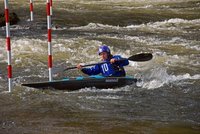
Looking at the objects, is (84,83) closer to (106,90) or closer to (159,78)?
(106,90)

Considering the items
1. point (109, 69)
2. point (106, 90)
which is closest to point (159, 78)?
point (109, 69)

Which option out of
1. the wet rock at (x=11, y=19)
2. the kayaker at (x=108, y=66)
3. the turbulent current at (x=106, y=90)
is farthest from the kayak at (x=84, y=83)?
the wet rock at (x=11, y=19)

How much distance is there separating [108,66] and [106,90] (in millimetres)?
485

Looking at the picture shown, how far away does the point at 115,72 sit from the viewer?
326 inches

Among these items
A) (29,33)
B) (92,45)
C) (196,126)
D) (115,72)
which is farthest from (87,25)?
(196,126)

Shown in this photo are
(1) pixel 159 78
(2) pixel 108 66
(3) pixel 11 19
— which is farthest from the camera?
(3) pixel 11 19

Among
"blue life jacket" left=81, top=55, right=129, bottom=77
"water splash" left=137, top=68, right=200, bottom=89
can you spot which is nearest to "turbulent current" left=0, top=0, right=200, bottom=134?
"water splash" left=137, top=68, right=200, bottom=89

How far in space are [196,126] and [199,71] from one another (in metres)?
3.87

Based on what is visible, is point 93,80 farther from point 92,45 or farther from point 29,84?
point 92,45

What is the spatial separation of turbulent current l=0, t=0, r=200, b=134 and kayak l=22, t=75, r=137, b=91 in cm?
9

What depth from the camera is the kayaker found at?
816 centimetres

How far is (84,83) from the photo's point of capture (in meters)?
7.93

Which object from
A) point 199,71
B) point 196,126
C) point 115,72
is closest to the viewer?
point 196,126

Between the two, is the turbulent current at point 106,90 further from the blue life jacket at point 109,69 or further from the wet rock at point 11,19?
the blue life jacket at point 109,69
